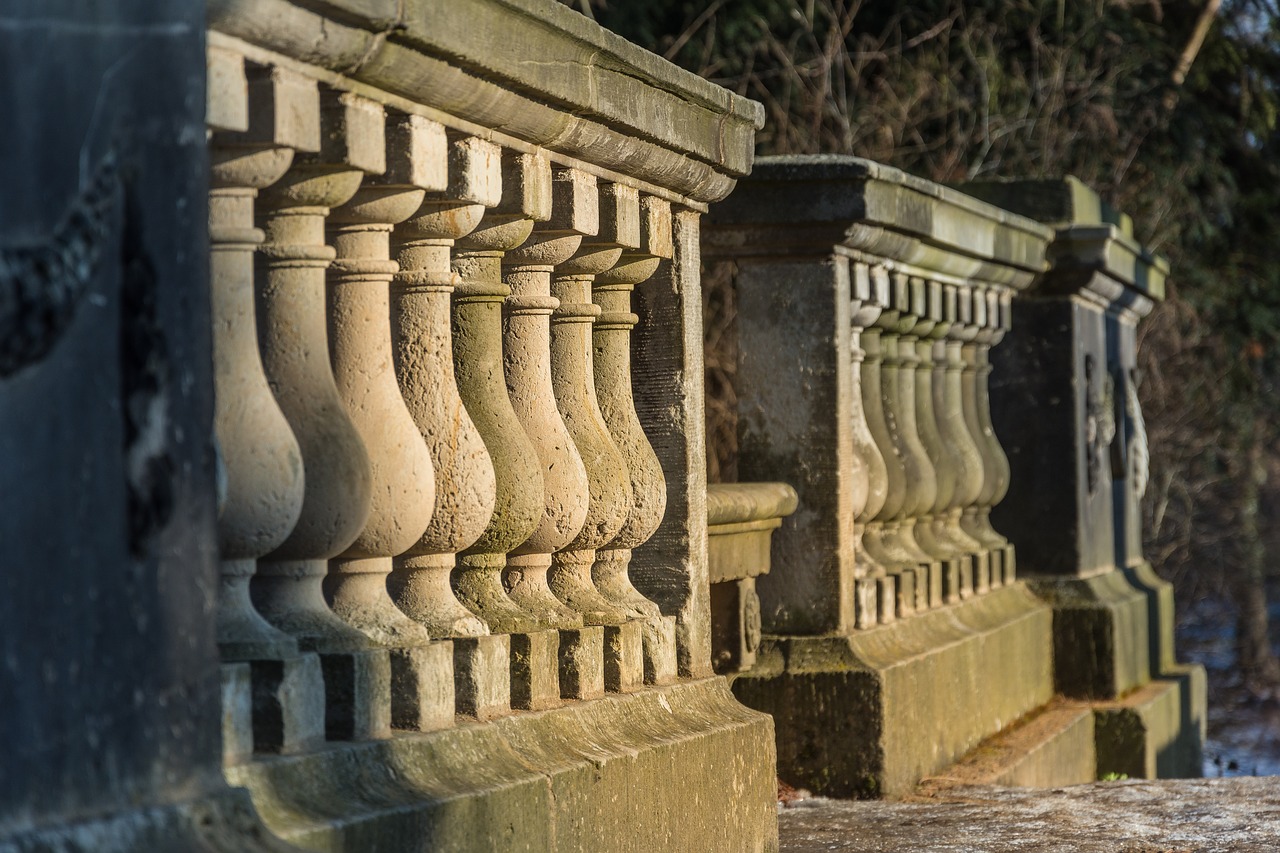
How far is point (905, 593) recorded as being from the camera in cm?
557

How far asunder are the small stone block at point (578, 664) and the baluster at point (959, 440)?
2888mm

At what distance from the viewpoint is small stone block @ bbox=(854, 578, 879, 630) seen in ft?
17.1

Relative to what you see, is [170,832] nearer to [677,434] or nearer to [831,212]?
[677,434]

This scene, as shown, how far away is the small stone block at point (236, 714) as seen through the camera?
8.02ft

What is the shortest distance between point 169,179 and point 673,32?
401 inches

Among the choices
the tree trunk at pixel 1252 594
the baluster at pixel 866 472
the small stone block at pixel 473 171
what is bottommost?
the tree trunk at pixel 1252 594

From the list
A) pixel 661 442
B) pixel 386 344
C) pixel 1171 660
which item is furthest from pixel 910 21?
pixel 386 344

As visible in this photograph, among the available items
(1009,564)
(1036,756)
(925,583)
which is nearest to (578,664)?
(925,583)

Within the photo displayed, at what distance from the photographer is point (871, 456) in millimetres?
5414

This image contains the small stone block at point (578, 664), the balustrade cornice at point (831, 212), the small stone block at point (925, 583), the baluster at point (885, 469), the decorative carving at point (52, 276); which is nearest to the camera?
the decorative carving at point (52, 276)

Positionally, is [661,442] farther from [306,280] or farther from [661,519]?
[306,280]

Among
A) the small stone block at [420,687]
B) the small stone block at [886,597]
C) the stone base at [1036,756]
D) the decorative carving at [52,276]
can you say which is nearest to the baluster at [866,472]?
the small stone block at [886,597]

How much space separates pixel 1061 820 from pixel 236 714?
2.44 m

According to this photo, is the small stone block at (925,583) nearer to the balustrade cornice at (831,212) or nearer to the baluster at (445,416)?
the balustrade cornice at (831,212)
